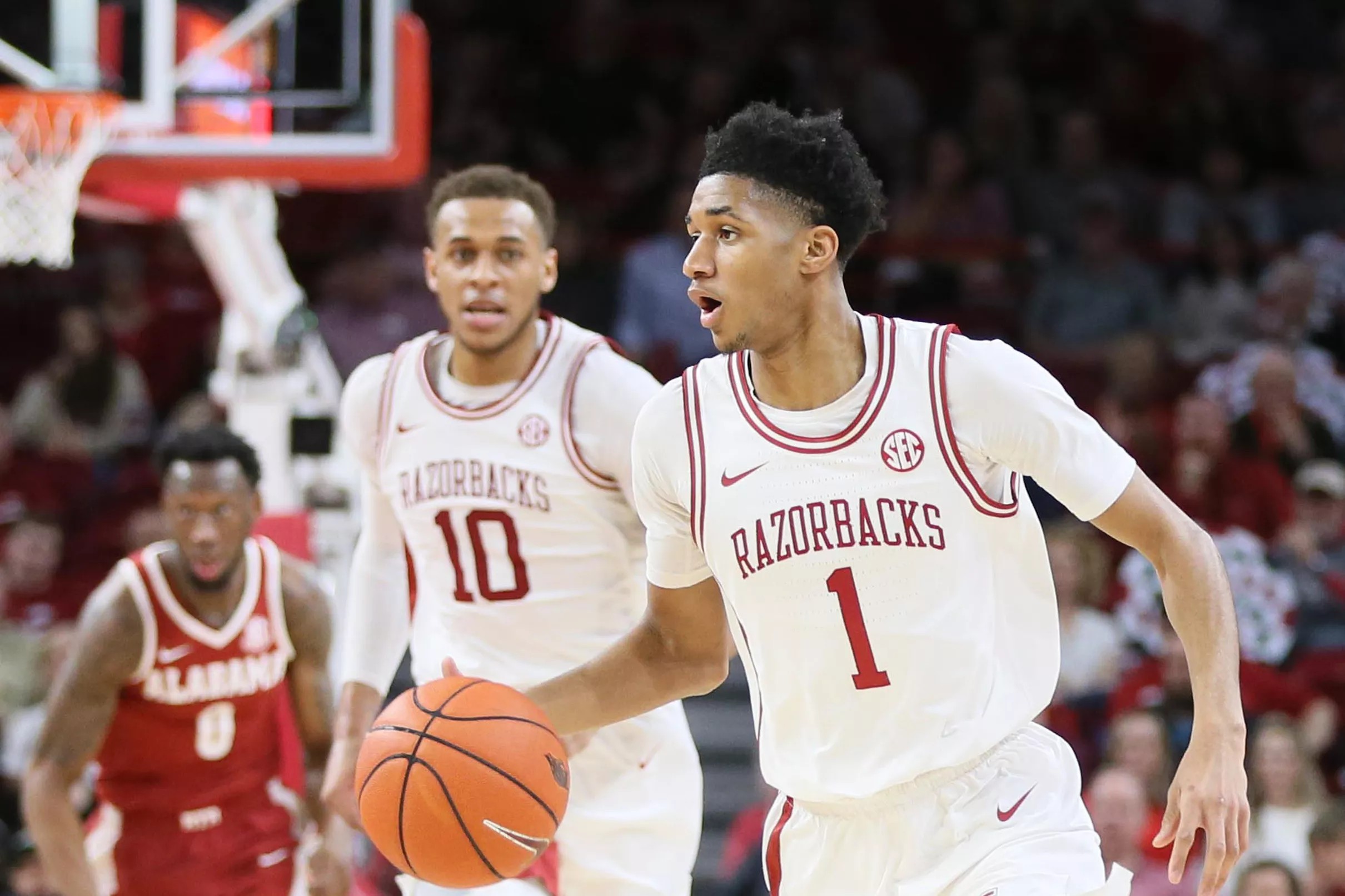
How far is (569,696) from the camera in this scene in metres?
3.71

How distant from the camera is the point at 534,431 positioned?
458 centimetres

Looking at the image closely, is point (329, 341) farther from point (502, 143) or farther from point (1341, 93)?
point (1341, 93)

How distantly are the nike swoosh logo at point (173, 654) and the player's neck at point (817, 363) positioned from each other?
2339mm

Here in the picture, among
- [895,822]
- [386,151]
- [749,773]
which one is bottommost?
[749,773]

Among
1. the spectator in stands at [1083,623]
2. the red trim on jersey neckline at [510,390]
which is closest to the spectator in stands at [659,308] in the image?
the spectator in stands at [1083,623]

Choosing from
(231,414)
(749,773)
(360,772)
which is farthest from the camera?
(749,773)

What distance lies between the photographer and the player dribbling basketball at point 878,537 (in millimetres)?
3234

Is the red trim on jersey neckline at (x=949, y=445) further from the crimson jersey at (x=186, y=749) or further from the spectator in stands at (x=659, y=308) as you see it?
the spectator in stands at (x=659, y=308)

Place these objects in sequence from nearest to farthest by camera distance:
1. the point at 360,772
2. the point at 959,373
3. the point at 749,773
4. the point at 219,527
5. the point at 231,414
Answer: the point at 959,373, the point at 360,772, the point at 219,527, the point at 231,414, the point at 749,773

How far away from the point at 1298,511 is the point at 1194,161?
404 cm

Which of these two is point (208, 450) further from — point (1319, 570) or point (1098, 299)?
point (1098, 299)

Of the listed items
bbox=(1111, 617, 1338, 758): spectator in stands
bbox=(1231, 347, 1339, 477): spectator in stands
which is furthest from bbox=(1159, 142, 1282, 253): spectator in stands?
bbox=(1111, 617, 1338, 758): spectator in stands

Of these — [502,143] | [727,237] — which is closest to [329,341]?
[502,143]

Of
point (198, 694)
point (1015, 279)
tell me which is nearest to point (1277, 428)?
point (1015, 279)
